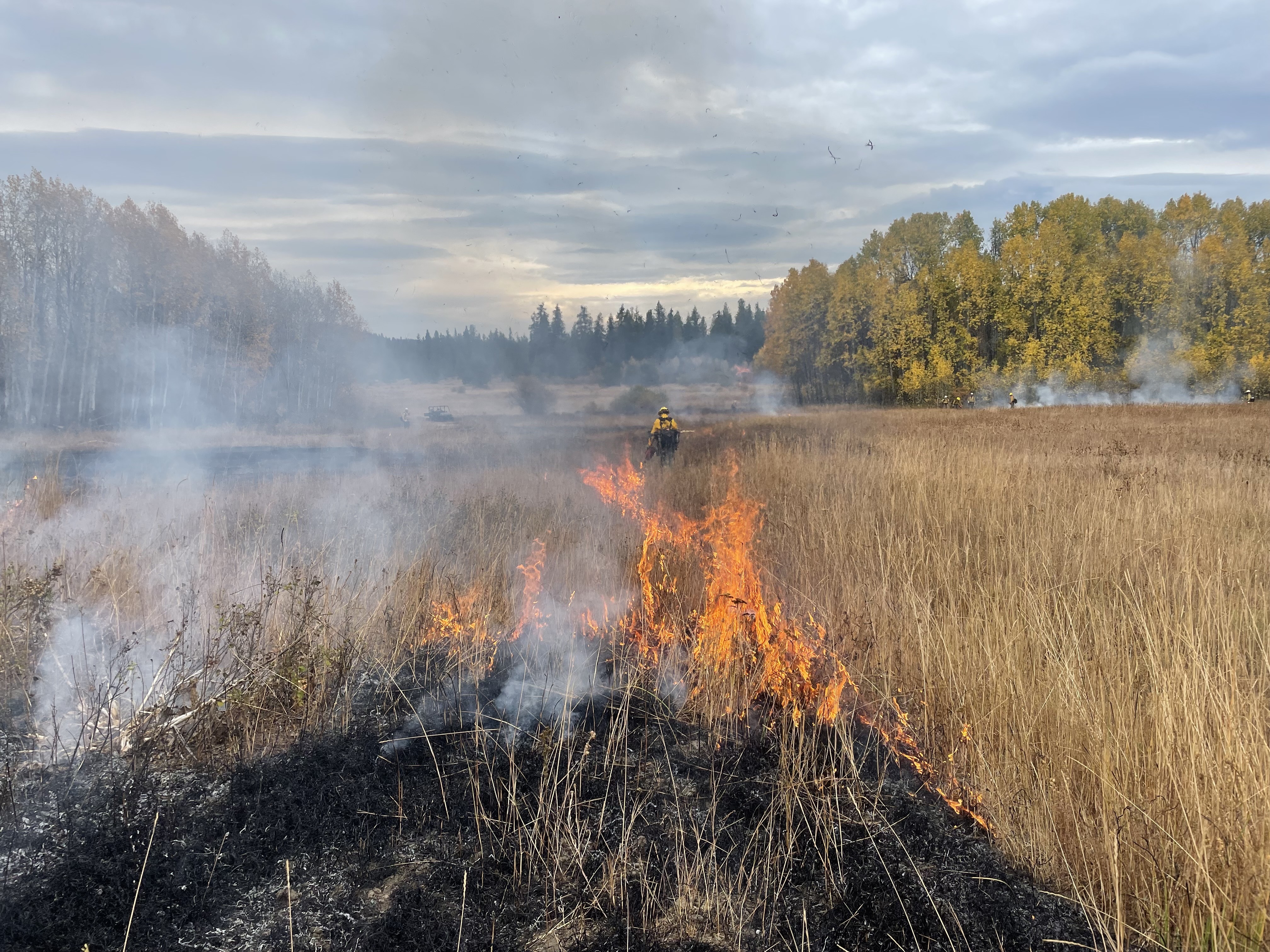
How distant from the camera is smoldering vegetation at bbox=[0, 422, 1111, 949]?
8.83ft

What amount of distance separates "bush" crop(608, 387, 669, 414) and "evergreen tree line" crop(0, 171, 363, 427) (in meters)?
14.2

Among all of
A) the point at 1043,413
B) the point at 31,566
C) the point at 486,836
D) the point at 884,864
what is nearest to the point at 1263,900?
the point at 884,864

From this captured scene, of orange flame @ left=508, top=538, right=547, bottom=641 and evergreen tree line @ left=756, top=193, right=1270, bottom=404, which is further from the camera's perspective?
evergreen tree line @ left=756, top=193, right=1270, bottom=404

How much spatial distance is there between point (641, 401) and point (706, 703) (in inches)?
1323

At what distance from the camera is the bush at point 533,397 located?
3894cm

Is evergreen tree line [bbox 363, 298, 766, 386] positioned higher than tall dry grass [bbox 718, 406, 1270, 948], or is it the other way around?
evergreen tree line [bbox 363, 298, 766, 386]

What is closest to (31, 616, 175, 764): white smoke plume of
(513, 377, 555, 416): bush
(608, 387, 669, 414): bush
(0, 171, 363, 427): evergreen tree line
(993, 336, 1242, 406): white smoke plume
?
(0, 171, 363, 427): evergreen tree line

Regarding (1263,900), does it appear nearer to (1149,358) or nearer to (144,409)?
(144,409)

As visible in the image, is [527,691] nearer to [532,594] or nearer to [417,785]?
[417,785]

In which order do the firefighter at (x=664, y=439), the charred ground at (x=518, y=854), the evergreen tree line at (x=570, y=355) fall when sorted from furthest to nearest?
the evergreen tree line at (x=570, y=355)
the firefighter at (x=664, y=439)
the charred ground at (x=518, y=854)

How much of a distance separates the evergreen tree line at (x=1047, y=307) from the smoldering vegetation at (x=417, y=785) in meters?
39.8

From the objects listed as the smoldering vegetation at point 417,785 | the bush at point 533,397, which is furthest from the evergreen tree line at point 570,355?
the smoldering vegetation at point 417,785

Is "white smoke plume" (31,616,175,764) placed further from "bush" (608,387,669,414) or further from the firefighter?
"bush" (608,387,669,414)

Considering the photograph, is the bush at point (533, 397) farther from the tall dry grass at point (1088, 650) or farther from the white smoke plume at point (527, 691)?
the white smoke plume at point (527, 691)
